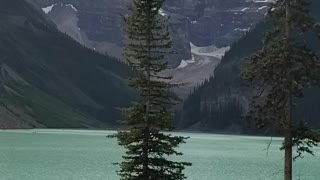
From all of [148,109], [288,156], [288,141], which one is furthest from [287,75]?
[148,109]

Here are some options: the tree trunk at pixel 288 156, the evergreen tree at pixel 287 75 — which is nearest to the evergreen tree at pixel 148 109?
the evergreen tree at pixel 287 75

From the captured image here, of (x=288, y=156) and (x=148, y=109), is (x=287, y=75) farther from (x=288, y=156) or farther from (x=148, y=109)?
(x=148, y=109)

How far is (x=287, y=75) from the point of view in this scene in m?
29.8

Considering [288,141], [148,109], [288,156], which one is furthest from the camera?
[148,109]

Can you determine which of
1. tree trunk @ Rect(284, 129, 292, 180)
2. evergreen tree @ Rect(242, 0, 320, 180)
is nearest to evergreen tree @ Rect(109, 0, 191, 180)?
evergreen tree @ Rect(242, 0, 320, 180)

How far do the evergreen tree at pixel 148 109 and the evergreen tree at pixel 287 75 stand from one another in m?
4.15

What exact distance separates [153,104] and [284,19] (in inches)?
301

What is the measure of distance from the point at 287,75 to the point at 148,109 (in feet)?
22.6

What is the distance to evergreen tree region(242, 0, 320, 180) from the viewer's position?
2973 centimetres

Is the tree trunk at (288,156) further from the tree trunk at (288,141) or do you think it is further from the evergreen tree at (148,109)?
the evergreen tree at (148,109)

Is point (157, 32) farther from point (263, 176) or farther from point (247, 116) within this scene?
point (263, 176)

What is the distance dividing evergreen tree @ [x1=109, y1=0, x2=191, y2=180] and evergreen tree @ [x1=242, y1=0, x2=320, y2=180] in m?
4.15

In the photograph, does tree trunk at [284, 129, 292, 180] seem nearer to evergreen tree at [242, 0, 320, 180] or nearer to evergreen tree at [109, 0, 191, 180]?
evergreen tree at [242, 0, 320, 180]

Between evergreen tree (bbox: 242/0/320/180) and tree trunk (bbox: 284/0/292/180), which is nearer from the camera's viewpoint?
tree trunk (bbox: 284/0/292/180)
